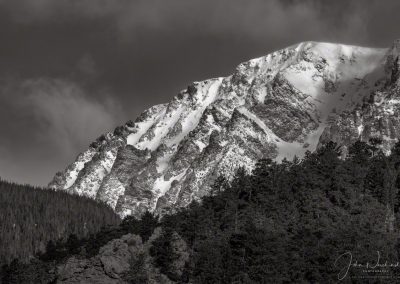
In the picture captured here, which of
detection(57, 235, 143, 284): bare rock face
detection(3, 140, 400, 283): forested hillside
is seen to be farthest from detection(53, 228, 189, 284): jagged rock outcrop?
detection(3, 140, 400, 283): forested hillside

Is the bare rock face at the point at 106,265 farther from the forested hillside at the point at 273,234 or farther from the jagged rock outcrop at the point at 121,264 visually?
the forested hillside at the point at 273,234

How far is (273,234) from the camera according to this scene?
5310 inches

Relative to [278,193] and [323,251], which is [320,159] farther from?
[323,251]

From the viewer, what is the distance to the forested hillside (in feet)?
414

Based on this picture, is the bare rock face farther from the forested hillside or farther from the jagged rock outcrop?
the forested hillside

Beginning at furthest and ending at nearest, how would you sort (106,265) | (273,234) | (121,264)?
1. (106,265)
2. (121,264)
3. (273,234)

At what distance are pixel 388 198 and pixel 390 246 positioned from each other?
2093cm

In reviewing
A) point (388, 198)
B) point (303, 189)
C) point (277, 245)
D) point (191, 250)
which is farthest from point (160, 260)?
point (388, 198)

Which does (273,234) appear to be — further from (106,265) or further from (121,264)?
(106,265)

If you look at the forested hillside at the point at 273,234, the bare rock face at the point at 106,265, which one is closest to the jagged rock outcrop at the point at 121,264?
the bare rock face at the point at 106,265

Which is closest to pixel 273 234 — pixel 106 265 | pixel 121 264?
pixel 121 264

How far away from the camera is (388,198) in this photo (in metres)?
149

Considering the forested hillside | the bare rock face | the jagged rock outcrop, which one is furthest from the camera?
the bare rock face

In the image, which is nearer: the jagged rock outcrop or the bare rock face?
the jagged rock outcrop
